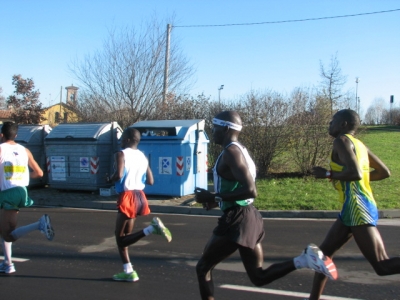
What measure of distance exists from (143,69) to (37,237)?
1390 centimetres

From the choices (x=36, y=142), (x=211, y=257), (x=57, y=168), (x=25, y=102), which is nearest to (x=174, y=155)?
(x=57, y=168)

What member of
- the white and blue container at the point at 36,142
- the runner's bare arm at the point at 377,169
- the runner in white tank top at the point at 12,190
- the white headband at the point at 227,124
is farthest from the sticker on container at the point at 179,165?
the white headband at the point at 227,124

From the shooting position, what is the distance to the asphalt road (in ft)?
16.8

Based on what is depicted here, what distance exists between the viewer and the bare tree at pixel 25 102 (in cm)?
3058

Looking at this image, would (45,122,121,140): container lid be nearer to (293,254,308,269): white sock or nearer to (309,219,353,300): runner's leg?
(309,219,353,300): runner's leg

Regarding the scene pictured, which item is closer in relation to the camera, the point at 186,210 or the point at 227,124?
the point at 227,124

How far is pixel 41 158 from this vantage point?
1470cm

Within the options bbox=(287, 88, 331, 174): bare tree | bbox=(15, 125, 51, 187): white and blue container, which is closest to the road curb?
bbox=(15, 125, 51, 187): white and blue container

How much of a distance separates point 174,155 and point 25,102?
21717mm

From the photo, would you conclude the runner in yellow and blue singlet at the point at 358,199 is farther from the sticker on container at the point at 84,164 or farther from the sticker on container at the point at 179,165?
the sticker on container at the point at 84,164

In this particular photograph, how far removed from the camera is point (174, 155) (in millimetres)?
12188

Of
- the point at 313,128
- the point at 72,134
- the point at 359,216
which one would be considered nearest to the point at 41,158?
the point at 72,134

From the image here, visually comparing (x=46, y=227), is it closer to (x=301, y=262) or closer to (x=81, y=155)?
(x=301, y=262)

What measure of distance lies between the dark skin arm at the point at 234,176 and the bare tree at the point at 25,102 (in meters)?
28.8
